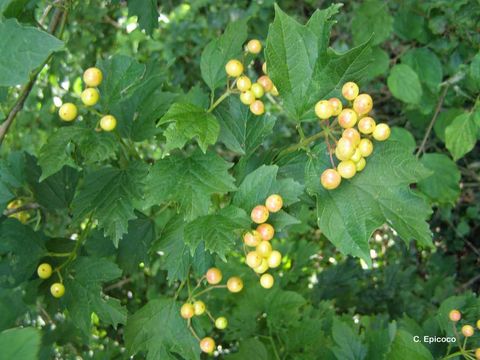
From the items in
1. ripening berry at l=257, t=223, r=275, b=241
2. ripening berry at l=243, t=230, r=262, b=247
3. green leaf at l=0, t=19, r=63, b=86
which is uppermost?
green leaf at l=0, t=19, r=63, b=86

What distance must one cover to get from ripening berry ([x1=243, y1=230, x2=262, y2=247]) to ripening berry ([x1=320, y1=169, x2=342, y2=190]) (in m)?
0.18

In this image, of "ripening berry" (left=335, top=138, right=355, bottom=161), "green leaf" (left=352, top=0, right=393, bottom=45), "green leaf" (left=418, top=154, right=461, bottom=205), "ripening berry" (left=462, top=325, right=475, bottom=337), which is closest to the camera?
"ripening berry" (left=335, top=138, right=355, bottom=161)

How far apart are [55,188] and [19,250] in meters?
0.24

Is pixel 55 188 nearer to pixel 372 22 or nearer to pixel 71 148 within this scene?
pixel 71 148

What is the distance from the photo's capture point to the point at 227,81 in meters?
1.23

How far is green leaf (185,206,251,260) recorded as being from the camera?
1.04 meters

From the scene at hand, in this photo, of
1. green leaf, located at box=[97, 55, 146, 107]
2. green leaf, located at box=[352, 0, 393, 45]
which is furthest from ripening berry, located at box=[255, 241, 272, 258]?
green leaf, located at box=[352, 0, 393, 45]

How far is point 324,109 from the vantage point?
1052 mm

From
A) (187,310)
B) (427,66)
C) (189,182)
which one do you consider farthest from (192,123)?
(427,66)

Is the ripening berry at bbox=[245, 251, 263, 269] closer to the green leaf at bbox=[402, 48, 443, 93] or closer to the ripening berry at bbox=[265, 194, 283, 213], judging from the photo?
the ripening berry at bbox=[265, 194, 283, 213]

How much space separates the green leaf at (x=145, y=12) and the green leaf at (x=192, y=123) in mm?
705

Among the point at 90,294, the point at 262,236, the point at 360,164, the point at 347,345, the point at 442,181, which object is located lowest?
the point at 347,345

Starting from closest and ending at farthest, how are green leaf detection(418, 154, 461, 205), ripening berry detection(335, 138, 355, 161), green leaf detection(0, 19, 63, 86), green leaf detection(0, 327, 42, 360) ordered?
green leaf detection(0, 327, 42, 360) → green leaf detection(0, 19, 63, 86) → ripening berry detection(335, 138, 355, 161) → green leaf detection(418, 154, 461, 205)

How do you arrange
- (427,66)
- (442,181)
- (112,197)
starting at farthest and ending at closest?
1. (427,66)
2. (442,181)
3. (112,197)
